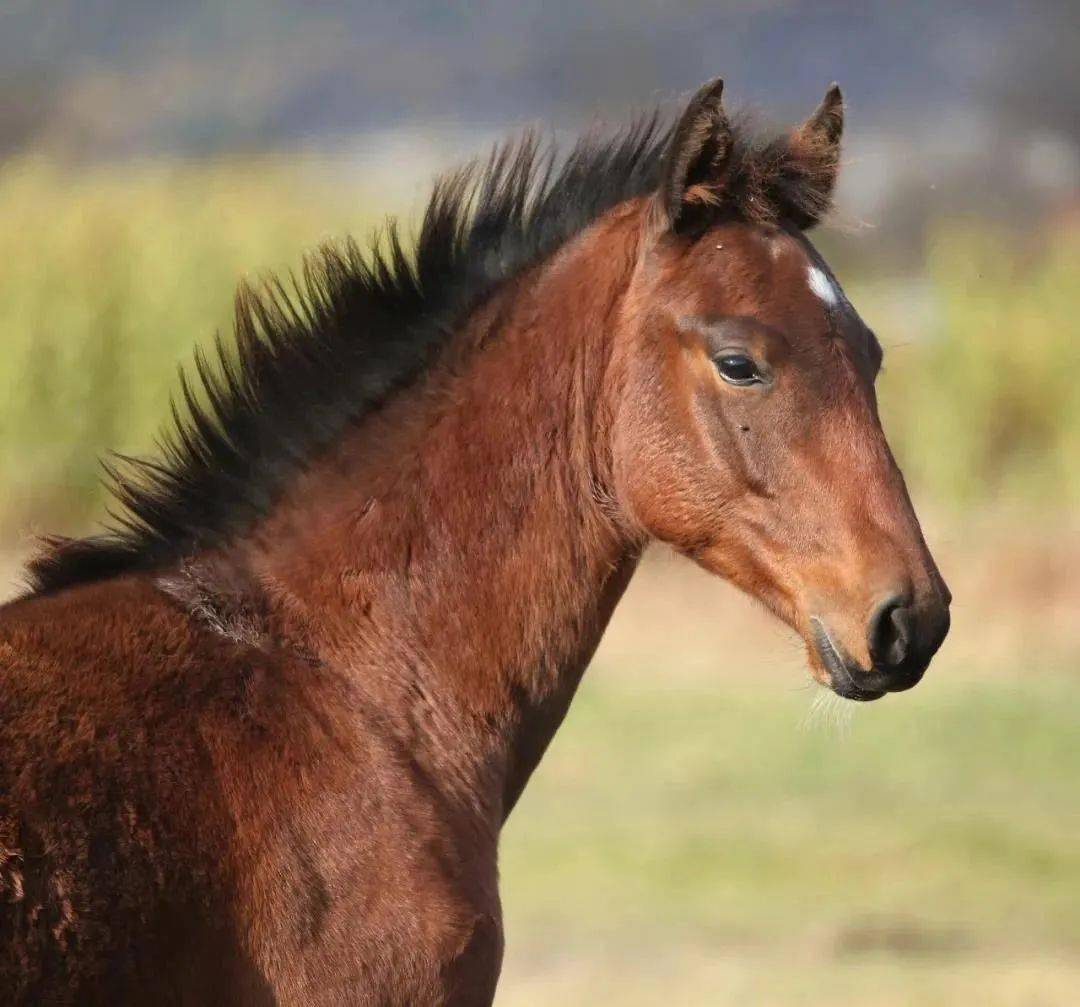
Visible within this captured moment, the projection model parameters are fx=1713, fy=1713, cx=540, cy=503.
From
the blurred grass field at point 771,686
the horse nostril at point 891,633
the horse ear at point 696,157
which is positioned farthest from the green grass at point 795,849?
the horse ear at point 696,157

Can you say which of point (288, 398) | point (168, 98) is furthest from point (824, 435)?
point (168, 98)

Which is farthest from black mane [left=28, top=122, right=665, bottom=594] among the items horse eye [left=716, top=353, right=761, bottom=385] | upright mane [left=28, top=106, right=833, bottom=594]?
horse eye [left=716, top=353, right=761, bottom=385]

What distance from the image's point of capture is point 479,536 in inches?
146

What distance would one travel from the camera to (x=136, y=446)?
63.4ft

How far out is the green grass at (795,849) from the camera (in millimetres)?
8820

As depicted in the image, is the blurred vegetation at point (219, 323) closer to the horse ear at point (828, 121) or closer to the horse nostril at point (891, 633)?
the horse ear at point (828, 121)

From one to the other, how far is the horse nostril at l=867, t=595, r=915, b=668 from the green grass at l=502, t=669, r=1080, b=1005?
2.76 metres

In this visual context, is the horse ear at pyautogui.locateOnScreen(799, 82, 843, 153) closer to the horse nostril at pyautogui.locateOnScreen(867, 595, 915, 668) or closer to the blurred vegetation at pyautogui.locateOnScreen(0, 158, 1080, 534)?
the horse nostril at pyautogui.locateOnScreen(867, 595, 915, 668)

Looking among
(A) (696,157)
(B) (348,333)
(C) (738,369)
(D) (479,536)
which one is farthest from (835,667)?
(B) (348,333)

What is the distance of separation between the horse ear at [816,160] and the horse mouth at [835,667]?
972mm

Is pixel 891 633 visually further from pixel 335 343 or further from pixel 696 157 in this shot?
pixel 335 343

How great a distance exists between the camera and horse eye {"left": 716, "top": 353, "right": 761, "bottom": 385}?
11.6ft

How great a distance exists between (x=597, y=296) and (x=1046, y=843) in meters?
8.40

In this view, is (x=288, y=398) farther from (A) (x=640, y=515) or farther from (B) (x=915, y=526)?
(B) (x=915, y=526)
